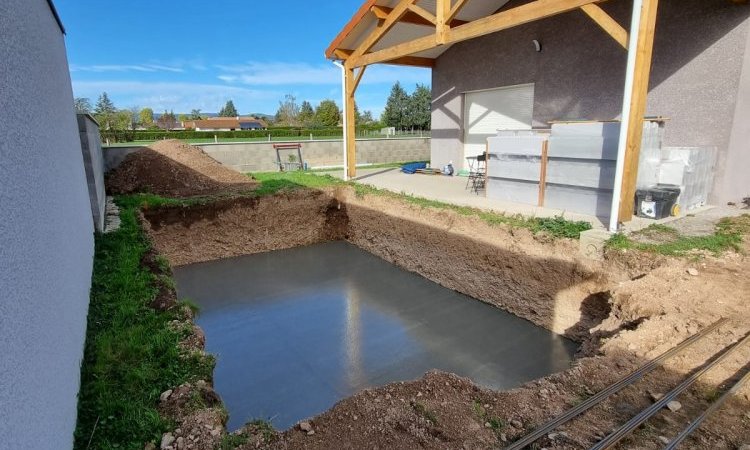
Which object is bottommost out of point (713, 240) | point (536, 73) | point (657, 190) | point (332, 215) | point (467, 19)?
point (332, 215)

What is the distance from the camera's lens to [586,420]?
2.94 meters

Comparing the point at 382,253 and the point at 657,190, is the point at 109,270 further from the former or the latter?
the point at 657,190

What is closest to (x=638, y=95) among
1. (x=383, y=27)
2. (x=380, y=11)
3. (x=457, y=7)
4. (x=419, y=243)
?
(x=457, y=7)

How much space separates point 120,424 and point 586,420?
3.13m

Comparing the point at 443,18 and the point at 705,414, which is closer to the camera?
the point at 705,414

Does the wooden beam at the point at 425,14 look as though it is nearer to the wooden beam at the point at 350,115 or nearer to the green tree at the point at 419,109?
the wooden beam at the point at 350,115

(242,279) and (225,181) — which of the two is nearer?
(242,279)

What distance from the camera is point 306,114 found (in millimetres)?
54906

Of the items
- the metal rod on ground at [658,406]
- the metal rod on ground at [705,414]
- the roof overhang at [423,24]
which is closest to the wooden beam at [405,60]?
the roof overhang at [423,24]

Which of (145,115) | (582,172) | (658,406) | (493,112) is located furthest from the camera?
(145,115)

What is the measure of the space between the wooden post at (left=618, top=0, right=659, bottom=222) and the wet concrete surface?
2444mm

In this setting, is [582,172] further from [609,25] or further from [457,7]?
[457,7]

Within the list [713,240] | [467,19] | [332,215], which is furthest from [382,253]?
[467,19]

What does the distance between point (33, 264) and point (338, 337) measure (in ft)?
14.4
